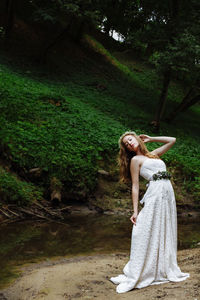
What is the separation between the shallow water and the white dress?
7.12ft

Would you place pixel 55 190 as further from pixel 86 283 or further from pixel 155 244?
pixel 155 244

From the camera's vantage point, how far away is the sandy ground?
4.41 meters

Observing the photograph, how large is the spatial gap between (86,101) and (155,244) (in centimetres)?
1491

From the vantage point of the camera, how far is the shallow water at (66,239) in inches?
263

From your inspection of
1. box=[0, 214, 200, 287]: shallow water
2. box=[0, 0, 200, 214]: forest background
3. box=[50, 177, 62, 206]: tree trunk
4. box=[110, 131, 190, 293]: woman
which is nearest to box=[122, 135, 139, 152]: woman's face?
box=[110, 131, 190, 293]: woman

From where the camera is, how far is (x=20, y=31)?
24219 mm

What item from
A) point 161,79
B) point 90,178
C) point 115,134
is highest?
point 161,79

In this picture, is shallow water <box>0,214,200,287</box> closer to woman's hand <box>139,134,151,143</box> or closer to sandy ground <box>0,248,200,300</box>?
sandy ground <box>0,248,200,300</box>

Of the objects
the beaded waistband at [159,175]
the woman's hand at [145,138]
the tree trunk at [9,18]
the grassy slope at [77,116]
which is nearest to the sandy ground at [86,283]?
the beaded waistband at [159,175]

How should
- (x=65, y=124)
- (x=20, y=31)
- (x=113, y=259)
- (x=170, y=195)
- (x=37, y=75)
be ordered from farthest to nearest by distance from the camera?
(x=20, y=31)
(x=37, y=75)
(x=65, y=124)
(x=113, y=259)
(x=170, y=195)

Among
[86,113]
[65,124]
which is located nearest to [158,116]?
[86,113]

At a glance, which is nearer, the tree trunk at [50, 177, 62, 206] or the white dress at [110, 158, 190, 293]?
the white dress at [110, 158, 190, 293]

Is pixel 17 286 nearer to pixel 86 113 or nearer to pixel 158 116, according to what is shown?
pixel 86 113

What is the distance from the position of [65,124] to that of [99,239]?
6335mm
